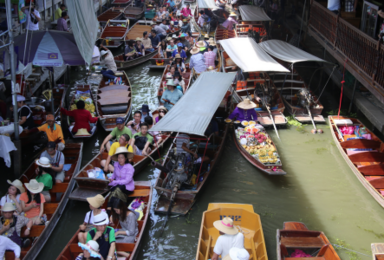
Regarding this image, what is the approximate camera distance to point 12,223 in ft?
21.0

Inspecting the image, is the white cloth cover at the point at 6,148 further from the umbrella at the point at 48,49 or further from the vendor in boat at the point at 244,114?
the vendor in boat at the point at 244,114

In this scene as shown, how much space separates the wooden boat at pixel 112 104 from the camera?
36.2 ft

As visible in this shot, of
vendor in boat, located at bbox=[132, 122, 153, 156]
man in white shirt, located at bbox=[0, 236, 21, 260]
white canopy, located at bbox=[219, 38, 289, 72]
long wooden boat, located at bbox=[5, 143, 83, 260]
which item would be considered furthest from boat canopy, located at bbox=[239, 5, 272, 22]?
man in white shirt, located at bbox=[0, 236, 21, 260]

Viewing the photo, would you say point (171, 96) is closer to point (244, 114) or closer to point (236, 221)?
point (244, 114)

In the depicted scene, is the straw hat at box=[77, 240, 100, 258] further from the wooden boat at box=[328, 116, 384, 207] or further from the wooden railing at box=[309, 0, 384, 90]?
the wooden railing at box=[309, 0, 384, 90]

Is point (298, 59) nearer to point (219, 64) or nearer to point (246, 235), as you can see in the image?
point (219, 64)

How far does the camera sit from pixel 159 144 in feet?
32.7

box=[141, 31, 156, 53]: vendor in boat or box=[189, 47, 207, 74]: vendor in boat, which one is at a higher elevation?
box=[141, 31, 156, 53]: vendor in boat

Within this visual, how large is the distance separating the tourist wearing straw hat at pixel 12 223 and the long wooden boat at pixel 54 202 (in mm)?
134

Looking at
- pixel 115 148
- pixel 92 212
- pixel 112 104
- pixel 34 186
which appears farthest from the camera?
pixel 112 104

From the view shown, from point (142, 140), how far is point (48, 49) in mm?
3686

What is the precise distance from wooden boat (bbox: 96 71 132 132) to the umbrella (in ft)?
6.56

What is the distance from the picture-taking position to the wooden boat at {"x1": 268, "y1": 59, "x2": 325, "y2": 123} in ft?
40.0

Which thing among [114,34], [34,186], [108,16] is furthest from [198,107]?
[108,16]
